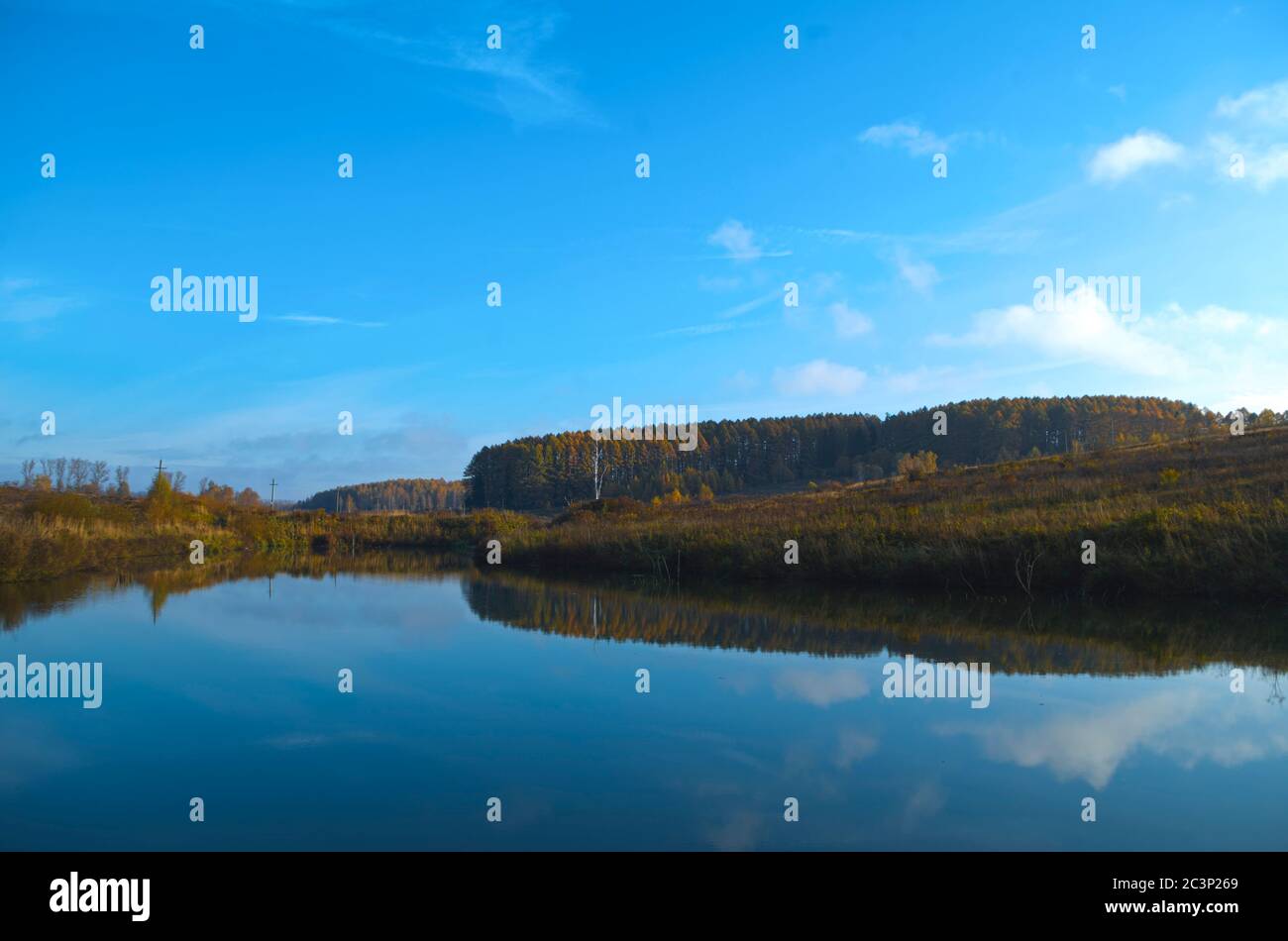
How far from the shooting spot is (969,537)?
1389 cm

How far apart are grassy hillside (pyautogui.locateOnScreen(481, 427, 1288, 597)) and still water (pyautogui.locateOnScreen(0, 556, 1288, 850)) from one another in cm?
118

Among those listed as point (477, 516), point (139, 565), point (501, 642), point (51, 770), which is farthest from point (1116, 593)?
point (477, 516)

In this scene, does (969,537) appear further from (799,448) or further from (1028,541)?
(799,448)

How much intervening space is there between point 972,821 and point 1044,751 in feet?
4.47

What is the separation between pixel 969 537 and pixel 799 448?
70.7 meters

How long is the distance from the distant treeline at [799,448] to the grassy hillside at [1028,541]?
32717 millimetres

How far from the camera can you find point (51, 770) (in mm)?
4980

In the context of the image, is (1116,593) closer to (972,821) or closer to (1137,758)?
(1137,758)

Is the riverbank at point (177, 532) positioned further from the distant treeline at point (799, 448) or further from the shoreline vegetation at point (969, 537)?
the distant treeline at point (799, 448)

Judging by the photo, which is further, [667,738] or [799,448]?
[799,448]

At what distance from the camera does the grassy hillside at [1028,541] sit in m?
11.1

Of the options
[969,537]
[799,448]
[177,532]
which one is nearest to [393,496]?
[799,448]
